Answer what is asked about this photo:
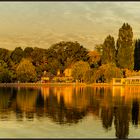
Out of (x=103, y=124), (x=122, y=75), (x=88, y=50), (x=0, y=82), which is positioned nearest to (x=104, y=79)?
(x=122, y=75)

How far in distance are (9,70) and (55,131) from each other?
5062 cm

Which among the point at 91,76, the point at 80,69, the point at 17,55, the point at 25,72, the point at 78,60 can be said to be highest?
the point at 17,55

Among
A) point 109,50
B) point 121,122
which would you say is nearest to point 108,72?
point 109,50

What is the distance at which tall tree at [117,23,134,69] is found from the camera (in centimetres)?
5584

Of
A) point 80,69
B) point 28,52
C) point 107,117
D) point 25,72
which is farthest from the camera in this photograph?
point 28,52

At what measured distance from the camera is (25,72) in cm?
6169

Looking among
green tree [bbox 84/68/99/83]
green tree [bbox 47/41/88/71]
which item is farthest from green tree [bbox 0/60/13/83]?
green tree [bbox 84/68/99/83]

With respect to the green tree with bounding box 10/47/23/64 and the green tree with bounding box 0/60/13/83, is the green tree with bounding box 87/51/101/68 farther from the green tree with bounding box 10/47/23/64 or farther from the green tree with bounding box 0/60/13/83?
the green tree with bounding box 0/60/13/83

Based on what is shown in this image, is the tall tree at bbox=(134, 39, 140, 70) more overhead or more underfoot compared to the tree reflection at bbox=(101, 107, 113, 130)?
more overhead

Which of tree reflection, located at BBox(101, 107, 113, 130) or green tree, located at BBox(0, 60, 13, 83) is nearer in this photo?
tree reflection, located at BBox(101, 107, 113, 130)

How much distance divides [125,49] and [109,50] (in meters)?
3.34

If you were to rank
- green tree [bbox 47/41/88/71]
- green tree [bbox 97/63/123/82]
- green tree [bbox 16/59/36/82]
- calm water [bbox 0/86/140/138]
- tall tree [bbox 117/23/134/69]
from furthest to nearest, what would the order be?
green tree [bbox 47/41/88/71] → green tree [bbox 16/59/36/82] → green tree [bbox 97/63/123/82] → tall tree [bbox 117/23/134/69] → calm water [bbox 0/86/140/138]

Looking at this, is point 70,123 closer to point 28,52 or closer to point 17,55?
point 17,55

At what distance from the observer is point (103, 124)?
1653 cm
